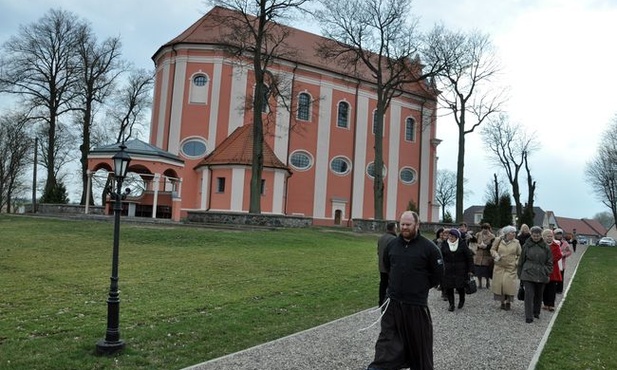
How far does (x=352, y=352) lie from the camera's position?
6781mm

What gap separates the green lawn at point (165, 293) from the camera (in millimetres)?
6621

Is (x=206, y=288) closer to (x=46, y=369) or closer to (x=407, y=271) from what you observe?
(x=46, y=369)

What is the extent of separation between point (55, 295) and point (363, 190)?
3384cm

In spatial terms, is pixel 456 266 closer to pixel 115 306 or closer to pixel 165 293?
pixel 165 293

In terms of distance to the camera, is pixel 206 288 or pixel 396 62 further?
pixel 396 62

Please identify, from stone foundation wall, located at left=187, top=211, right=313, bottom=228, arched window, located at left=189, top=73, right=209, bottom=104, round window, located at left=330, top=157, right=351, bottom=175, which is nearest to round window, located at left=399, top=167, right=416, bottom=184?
round window, located at left=330, top=157, right=351, bottom=175

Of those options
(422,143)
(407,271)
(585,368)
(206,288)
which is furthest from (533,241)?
(422,143)

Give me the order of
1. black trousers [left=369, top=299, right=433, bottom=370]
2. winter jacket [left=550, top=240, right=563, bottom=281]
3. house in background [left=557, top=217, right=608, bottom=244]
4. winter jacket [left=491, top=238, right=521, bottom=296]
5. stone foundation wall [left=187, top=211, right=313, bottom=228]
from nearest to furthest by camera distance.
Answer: black trousers [left=369, top=299, right=433, bottom=370] < winter jacket [left=491, top=238, right=521, bottom=296] < winter jacket [left=550, top=240, right=563, bottom=281] < stone foundation wall [left=187, top=211, right=313, bottom=228] < house in background [left=557, top=217, right=608, bottom=244]

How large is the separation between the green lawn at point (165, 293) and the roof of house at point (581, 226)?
92.0 m

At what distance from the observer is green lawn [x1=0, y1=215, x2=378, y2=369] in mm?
6621

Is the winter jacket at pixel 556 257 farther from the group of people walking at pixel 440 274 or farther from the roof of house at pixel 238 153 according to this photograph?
the roof of house at pixel 238 153

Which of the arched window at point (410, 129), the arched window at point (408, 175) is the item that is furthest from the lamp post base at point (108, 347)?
the arched window at point (410, 129)

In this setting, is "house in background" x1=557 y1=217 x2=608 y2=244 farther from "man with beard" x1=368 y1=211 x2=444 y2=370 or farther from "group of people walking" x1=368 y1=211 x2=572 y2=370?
"man with beard" x1=368 y1=211 x2=444 y2=370

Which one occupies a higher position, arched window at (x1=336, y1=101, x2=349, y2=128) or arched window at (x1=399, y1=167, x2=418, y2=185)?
arched window at (x1=336, y1=101, x2=349, y2=128)
